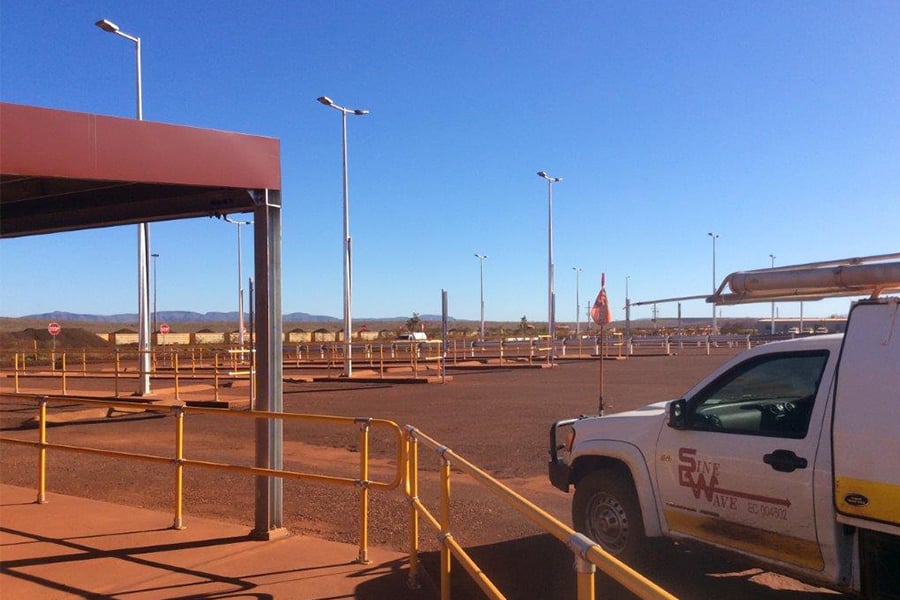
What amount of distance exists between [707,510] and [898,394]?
1.65m

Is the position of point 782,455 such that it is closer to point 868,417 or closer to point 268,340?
point 868,417

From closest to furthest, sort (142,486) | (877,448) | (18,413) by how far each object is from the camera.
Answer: (877,448), (142,486), (18,413)

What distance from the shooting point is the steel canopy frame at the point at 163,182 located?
691cm

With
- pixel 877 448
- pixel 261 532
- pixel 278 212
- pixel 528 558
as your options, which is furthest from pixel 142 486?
pixel 877 448

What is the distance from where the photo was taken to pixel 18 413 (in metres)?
21.1

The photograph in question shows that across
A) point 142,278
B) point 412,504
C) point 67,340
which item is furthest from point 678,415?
point 67,340

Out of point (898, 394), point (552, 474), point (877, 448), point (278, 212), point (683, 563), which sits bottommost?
point (683, 563)

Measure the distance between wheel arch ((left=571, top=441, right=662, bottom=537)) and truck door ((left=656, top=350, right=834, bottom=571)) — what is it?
13 cm

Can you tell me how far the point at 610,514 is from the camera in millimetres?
6984

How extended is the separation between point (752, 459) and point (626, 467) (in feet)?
4.46

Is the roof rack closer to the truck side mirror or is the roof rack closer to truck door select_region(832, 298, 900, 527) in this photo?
truck door select_region(832, 298, 900, 527)

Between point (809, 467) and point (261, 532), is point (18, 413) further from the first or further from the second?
point (809, 467)

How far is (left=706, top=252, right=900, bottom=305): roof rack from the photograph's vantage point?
545 centimetres

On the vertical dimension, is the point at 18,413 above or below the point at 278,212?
below
